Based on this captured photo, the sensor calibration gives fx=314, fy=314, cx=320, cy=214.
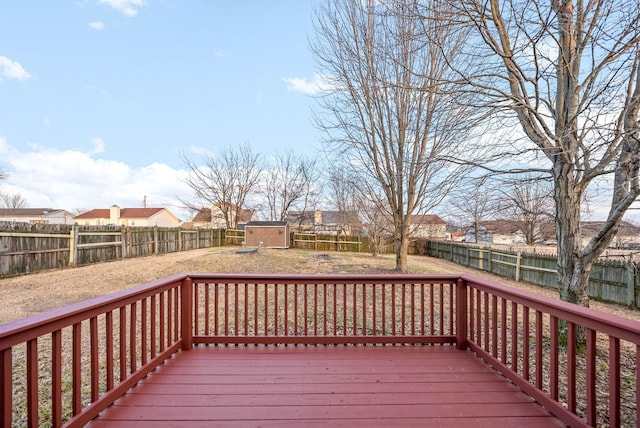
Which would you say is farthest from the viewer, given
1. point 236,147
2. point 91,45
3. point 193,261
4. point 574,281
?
point 236,147

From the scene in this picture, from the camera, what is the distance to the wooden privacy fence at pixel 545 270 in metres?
6.88

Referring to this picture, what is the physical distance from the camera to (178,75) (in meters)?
10.1

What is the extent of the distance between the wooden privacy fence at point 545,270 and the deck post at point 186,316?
7.95m

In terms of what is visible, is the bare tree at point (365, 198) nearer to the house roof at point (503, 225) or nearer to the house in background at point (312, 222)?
the house roof at point (503, 225)

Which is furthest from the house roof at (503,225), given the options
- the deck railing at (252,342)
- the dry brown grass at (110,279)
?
the deck railing at (252,342)

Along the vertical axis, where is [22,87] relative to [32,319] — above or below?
above

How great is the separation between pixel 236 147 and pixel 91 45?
49.0ft

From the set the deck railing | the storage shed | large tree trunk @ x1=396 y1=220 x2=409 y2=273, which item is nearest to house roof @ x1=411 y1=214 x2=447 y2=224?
large tree trunk @ x1=396 y1=220 x2=409 y2=273

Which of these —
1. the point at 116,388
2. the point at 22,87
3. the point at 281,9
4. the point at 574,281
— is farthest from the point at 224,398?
the point at 22,87

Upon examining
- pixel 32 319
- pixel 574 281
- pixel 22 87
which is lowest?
pixel 574 281

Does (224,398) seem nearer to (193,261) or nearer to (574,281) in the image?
A: (574,281)

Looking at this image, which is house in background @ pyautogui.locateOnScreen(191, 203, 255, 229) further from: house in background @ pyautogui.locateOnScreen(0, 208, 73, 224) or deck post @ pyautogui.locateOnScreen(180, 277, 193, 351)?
deck post @ pyautogui.locateOnScreen(180, 277, 193, 351)

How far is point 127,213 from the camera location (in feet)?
113

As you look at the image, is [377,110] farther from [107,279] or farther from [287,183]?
[287,183]
